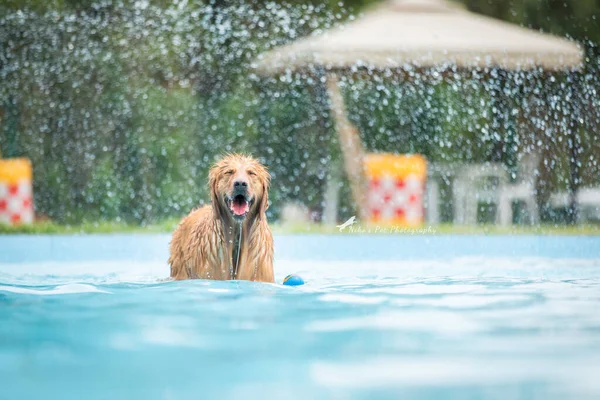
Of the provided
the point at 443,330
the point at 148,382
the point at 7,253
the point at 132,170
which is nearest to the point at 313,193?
the point at 132,170

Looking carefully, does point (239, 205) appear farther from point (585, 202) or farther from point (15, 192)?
point (585, 202)

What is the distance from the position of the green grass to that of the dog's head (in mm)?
4078

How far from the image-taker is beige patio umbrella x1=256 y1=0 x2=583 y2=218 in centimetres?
902

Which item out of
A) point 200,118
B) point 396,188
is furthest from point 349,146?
point 200,118

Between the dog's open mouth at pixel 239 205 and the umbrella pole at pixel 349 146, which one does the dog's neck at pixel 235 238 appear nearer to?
the dog's open mouth at pixel 239 205

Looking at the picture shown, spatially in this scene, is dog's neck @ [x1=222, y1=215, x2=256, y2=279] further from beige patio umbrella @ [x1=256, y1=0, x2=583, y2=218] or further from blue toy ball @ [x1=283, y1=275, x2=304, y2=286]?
beige patio umbrella @ [x1=256, y1=0, x2=583, y2=218]

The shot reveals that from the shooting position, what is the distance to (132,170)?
9875 mm

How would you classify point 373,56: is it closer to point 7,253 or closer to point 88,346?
point 7,253

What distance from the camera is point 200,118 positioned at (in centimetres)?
1000

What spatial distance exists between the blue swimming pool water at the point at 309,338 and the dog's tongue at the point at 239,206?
1.06 ft

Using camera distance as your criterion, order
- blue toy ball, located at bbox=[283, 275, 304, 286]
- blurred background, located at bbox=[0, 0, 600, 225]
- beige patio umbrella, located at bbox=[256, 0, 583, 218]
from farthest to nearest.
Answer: blurred background, located at bbox=[0, 0, 600, 225] → beige patio umbrella, located at bbox=[256, 0, 583, 218] → blue toy ball, located at bbox=[283, 275, 304, 286]

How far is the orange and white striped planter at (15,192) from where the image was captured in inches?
356

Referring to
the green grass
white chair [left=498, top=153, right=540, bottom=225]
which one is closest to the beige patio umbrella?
the green grass

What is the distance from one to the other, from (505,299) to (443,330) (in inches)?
34.5
